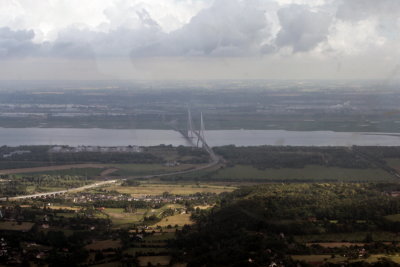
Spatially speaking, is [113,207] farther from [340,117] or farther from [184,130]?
[340,117]

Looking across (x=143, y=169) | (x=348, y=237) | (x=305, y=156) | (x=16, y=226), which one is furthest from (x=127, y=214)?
(x=305, y=156)

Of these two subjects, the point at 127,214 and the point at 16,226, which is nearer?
the point at 16,226

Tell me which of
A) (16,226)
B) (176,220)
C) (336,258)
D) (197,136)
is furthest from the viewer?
(197,136)

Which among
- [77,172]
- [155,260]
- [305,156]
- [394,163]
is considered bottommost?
[155,260]

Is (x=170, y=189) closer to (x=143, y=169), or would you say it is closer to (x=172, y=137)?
(x=143, y=169)

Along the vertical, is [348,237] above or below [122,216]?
below

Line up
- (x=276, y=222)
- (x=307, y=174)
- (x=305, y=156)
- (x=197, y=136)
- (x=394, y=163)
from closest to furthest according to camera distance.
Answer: (x=276, y=222), (x=307, y=174), (x=394, y=163), (x=305, y=156), (x=197, y=136)

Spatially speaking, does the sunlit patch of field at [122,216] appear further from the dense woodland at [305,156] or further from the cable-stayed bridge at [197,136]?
the cable-stayed bridge at [197,136]
